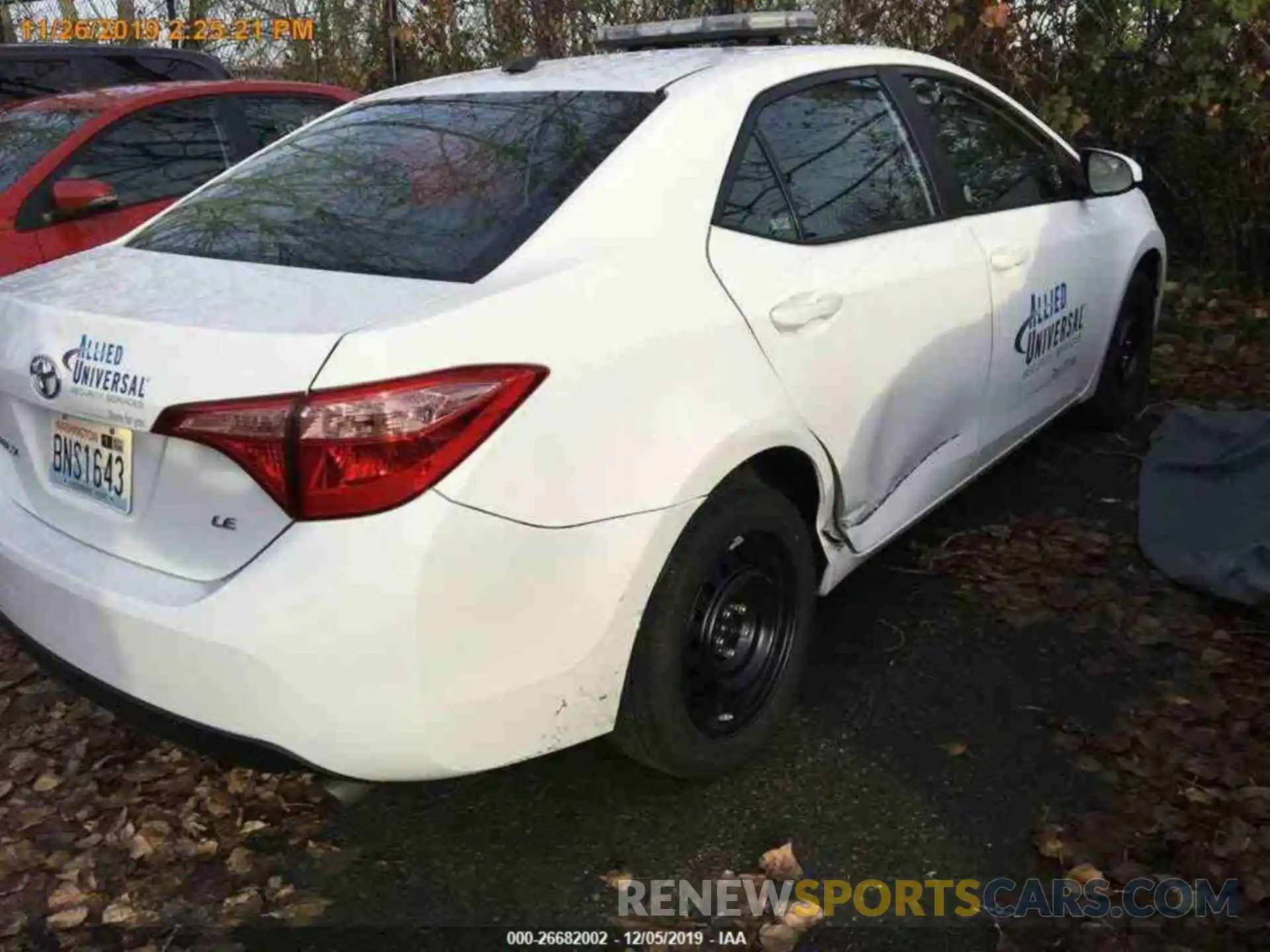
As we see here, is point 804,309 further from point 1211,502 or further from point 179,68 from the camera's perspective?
point 179,68

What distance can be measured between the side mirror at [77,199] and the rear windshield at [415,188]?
8.42ft

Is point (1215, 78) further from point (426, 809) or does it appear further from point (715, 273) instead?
point (426, 809)

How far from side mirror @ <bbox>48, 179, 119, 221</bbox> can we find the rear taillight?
384cm

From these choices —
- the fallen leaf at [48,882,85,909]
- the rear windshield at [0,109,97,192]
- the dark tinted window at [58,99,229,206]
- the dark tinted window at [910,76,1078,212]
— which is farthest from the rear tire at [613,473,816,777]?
the rear windshield at [0,109,97,192]

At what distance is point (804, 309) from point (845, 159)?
2.18 ft

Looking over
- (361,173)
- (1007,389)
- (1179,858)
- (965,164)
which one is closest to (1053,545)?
(1007,389)

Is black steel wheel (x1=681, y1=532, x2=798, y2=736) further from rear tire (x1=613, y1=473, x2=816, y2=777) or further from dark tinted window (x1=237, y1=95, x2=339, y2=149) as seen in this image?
dark tinted window (x1=237, y1=95, x2=339, y2=149)

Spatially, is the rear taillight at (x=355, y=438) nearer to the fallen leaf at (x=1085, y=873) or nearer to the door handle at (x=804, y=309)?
→ the door handle at (x=804, y=309)

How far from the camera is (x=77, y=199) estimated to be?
5.20 meters

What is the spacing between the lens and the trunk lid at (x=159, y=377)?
6.54 feet

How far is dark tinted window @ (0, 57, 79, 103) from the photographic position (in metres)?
7.11

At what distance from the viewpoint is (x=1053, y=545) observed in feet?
12.7

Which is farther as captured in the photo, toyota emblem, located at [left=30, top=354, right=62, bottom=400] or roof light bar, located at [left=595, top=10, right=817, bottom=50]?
roof light bar, located at [left=595, top=10, right=817, bottom=50]

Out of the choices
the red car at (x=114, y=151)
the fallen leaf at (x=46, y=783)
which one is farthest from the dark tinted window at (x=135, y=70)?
the fallen leaf at (x=46, y=783)
